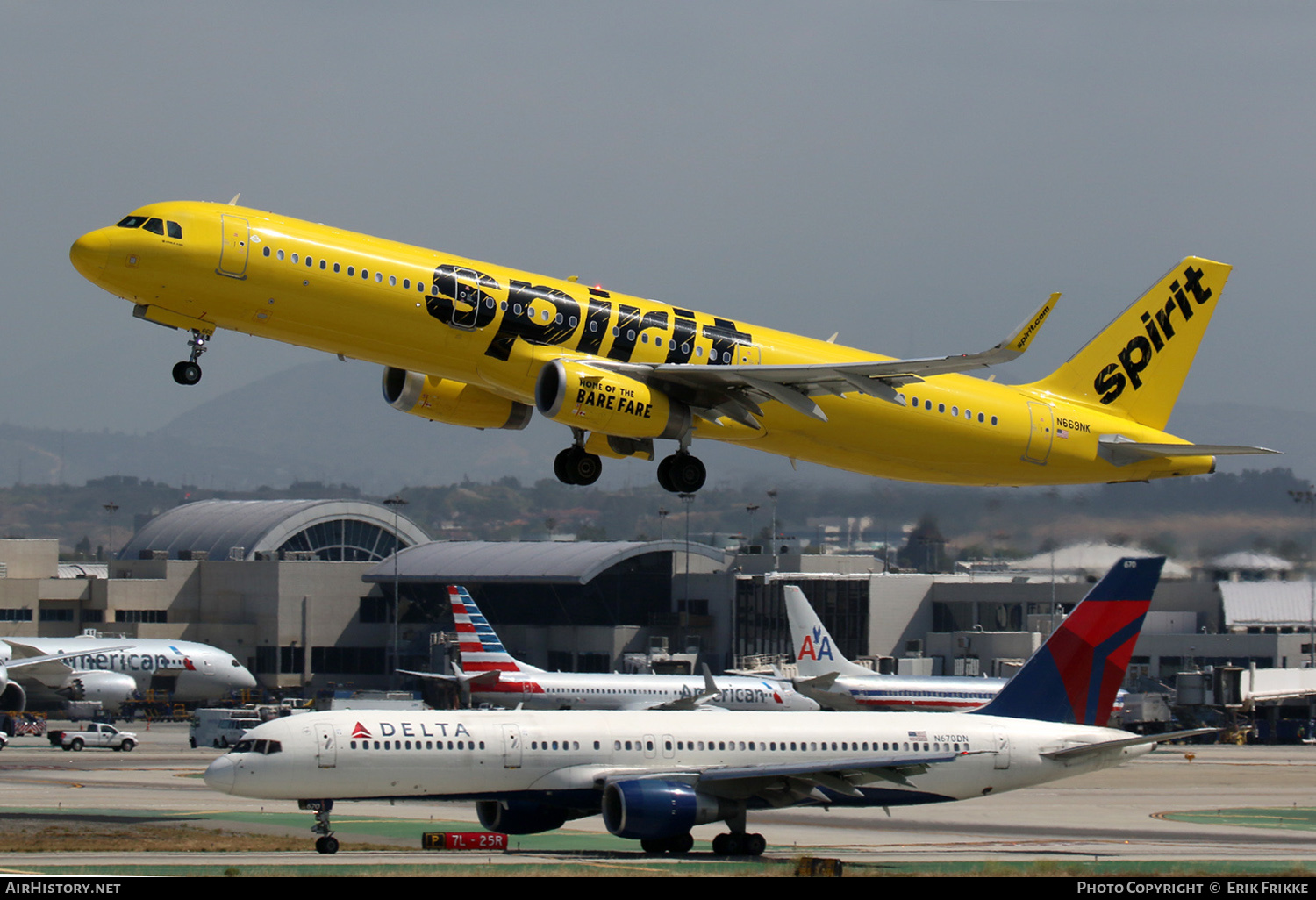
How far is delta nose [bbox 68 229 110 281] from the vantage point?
110ft

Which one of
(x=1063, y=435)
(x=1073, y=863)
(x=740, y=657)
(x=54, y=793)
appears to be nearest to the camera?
(x=1063, y=435)

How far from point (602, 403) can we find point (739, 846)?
688 inches

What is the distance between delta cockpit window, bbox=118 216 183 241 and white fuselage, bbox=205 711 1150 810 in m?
16.8

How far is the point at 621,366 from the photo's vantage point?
37000mm

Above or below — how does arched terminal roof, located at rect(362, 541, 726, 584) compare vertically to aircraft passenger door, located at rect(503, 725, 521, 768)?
above

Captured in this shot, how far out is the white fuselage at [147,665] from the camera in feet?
332

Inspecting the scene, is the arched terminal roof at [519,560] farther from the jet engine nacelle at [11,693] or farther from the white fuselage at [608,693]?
the jet engine nacelle at [11,693]

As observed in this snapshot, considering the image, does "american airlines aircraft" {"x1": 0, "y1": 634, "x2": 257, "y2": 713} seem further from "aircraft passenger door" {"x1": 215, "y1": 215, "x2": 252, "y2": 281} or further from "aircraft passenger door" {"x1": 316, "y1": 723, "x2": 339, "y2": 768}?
"aircraft passenger door" {"x1": 215, "y1": 215, "x2": 252, "y2": 281}

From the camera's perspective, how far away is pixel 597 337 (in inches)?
1468

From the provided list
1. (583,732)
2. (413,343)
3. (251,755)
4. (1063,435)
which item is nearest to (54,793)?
(251,755)

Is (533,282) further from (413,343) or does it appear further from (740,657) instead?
(740,657)

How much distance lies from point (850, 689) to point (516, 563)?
59.7 m

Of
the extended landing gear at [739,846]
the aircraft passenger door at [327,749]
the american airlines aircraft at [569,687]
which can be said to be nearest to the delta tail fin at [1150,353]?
the extended landing gear at [739,846]

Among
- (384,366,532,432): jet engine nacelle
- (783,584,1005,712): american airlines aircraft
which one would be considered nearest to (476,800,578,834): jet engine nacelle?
(384,366,532,432): jet engine nacelle
